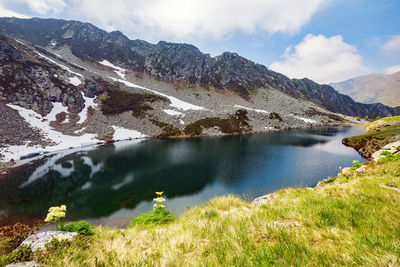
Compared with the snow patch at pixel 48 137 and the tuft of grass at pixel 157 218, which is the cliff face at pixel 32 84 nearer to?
the snow patch at pixel 48 137

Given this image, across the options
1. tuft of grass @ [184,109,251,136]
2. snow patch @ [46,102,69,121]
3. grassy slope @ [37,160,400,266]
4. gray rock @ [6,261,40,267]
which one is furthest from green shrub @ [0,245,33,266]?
snow patch @ [46,102,69,121]

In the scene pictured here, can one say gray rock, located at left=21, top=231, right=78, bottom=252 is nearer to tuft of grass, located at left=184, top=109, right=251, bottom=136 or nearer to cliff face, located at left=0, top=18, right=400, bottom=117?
tuft of grass, located at left=184, top=109, right=251, bottom=136

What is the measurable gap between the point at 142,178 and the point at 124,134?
41003mm

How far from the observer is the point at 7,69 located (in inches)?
2606

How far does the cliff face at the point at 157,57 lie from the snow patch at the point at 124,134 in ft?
271

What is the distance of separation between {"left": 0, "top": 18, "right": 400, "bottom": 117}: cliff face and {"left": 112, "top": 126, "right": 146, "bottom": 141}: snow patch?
3253 inches

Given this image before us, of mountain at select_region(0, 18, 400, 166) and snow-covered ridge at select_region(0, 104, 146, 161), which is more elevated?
mountain at select_region(0, 18, 400, 166)

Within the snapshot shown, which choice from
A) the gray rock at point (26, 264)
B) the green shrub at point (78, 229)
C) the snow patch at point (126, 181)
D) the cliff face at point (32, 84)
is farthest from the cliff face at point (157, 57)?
the gray rock at point (26, 264)

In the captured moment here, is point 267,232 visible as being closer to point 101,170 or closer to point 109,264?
point 109,264

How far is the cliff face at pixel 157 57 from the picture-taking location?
14412cm

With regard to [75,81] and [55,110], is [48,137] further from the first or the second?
[75,81]

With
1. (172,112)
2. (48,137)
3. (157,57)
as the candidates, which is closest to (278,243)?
(48,137)

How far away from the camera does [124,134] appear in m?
63.9

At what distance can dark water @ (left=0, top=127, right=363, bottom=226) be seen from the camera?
66.1ft
